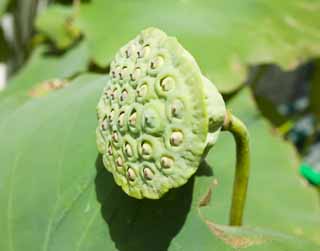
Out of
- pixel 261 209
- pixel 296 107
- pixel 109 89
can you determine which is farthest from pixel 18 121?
pixel 296 107

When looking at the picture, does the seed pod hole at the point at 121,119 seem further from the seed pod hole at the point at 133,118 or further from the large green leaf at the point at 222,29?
the large green leaf at the point at 222,29

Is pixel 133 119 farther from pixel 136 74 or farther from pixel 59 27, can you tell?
pixel 59 27

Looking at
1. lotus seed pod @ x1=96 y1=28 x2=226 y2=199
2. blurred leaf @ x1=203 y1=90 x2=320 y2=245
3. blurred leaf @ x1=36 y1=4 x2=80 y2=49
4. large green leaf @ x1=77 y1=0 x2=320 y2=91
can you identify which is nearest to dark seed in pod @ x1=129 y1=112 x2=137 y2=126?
lotus seed pod @ x1=96 y1=28 x2=226 y2=199

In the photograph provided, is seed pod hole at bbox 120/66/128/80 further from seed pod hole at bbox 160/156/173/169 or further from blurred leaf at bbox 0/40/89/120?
blurred leaf at bbox 0/40/89/120

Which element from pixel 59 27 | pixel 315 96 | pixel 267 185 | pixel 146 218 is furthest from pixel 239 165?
pixel 315 96

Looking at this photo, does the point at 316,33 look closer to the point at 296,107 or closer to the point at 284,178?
the point at 284,178

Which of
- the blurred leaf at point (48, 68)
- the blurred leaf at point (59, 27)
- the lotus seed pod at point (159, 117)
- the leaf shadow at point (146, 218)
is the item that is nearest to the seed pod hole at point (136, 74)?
the lotus seed pod at point (159, 117)
